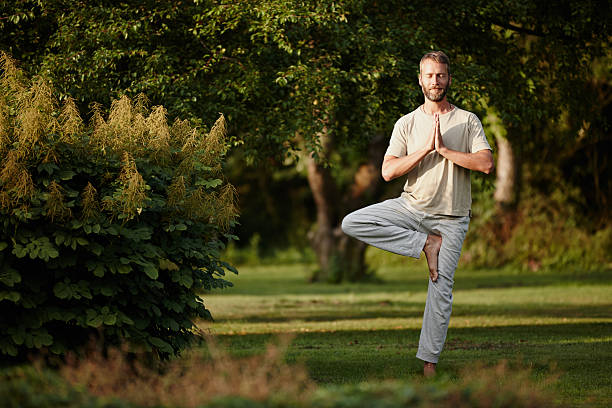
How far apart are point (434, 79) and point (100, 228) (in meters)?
3.08

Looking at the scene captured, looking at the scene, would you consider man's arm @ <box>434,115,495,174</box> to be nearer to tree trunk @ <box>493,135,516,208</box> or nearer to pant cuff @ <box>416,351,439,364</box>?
pant cuff @ <box>416,351,439,364</box>

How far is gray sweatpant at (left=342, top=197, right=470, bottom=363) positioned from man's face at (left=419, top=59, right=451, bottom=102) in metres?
0.97

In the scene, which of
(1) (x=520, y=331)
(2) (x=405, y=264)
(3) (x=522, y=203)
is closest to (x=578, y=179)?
(3) (x=522, y=203)

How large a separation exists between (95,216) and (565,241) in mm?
22613

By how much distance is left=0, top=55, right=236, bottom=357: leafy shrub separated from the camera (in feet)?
21.4

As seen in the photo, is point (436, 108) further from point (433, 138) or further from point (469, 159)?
point (469, 159)

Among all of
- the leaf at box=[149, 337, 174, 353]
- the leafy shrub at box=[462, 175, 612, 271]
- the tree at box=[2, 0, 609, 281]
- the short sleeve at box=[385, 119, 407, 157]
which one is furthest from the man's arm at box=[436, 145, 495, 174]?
the leafy shrub at box=[462, 175, 612, 271]

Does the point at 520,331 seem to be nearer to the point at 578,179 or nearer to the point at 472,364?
the point at 472,364

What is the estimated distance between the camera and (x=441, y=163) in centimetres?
779

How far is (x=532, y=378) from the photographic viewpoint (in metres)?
7.30

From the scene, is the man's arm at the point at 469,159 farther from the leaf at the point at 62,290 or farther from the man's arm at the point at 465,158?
the leaf at the point at 62,290

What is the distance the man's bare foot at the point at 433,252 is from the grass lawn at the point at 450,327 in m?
0.83

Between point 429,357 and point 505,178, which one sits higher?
point 505,178

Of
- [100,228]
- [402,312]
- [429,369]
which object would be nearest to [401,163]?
[429,369]
